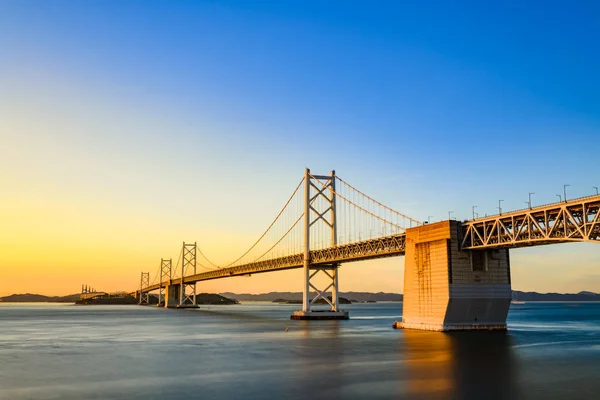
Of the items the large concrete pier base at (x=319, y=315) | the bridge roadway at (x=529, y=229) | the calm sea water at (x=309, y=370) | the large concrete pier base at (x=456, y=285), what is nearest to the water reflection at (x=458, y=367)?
the calm sea water at (x=309, y=370)

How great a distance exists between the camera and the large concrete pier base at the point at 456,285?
164 feet

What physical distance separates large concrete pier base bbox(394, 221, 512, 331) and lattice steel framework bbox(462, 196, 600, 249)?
1762mm

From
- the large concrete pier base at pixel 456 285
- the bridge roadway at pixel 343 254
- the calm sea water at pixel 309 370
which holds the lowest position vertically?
the calm sea water at pixel 309 370

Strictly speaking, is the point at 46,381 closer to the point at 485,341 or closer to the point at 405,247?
the point at 485,341

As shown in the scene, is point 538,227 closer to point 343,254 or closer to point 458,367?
point 458,367

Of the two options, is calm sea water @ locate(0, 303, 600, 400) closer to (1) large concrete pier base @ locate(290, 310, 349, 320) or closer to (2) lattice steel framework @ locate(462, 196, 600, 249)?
(2) lattice steel framework @ locate(462, 196, 600, 249)

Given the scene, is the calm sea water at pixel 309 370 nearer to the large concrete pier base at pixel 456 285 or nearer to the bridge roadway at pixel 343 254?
the large concrete pier base at pixel 456 285

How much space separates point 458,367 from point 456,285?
70.0 feet

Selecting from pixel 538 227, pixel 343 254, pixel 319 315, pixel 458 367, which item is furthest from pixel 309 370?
pixel 319 315

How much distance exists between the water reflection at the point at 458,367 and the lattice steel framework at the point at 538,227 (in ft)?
26.7

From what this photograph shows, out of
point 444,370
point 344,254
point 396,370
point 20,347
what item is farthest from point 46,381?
point 344,254

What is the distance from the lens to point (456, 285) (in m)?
49.6

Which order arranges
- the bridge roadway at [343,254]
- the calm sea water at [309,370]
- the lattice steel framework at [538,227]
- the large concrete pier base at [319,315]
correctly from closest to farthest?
the calm sea water at [309,370] < the lattice steel framework at [538,227] < the bridge roadway at [343,254] < the large concrete pier base at [319,315]

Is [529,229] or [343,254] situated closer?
[529,229]
